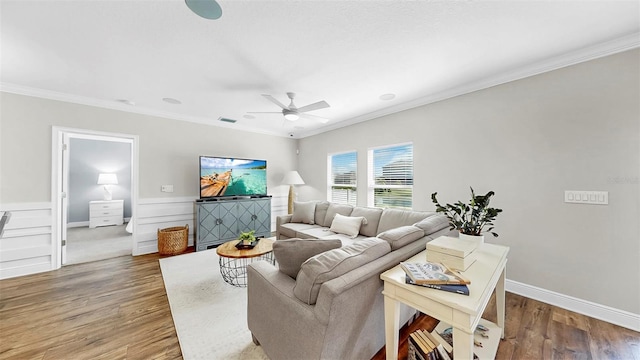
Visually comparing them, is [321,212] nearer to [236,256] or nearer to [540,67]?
[236,256]

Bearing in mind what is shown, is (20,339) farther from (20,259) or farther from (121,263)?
(20,259)

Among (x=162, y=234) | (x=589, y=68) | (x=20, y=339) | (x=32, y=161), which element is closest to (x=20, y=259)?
(x=32, y=161)

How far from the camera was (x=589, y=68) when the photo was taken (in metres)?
2.08

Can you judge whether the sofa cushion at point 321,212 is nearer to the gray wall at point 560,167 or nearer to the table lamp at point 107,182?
the gray wall at point 560,167

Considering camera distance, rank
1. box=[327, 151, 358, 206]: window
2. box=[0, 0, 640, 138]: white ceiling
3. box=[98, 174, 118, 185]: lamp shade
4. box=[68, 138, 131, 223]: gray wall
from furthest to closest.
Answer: box=[98, 174, 118, 185]: lamp shade, box=[68, 138, 131, 223]: gray wall, box=[327, 151, 358, 206]: window, box=[0, 0, 640, 138]: white ceiling

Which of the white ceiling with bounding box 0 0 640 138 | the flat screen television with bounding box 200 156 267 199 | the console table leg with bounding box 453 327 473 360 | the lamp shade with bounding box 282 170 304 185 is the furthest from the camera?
the lamp shade with bounding box 282 170 304 185

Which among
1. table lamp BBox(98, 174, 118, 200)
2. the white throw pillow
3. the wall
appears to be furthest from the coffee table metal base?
table lamp BBox(98, 174, 118, 200)

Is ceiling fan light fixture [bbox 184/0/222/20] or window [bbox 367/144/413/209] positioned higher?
ceiling fan light fixture [bbox 184/0/222/20]

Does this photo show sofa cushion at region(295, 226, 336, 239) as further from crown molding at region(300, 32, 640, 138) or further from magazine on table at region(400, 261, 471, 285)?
crown molding at region(300, 32, 640, 138)

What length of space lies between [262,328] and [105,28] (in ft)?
8.73

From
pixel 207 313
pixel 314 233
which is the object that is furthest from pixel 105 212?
pixel 314 233

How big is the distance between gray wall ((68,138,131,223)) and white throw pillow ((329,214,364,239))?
6.45m

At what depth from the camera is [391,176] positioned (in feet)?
12.3

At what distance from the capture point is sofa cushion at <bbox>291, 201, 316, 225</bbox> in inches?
156
